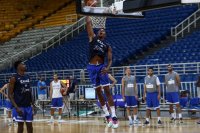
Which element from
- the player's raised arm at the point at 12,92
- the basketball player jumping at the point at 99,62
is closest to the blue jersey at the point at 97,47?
the basketball player jumping at the point at 99,62

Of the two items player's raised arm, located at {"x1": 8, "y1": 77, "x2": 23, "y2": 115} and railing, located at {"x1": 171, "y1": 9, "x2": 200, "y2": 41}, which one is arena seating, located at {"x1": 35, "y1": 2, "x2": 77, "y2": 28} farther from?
player's raised arm, located at {"x1": 8, "y1": 77, "x2": 23, "y2": 115}

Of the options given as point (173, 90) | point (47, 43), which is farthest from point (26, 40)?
point (173, 90)

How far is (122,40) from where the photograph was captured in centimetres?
2853

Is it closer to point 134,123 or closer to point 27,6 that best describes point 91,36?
point 134,123

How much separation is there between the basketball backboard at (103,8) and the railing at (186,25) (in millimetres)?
14908

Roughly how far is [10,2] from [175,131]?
25.2m

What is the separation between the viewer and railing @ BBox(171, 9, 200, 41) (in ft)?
86.6

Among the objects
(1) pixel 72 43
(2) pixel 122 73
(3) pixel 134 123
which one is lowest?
(3) pixel 134 123

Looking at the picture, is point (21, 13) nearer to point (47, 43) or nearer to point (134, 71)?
point (47, 43)

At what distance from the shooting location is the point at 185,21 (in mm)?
26953

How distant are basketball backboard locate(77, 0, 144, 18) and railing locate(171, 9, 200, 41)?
1491cm

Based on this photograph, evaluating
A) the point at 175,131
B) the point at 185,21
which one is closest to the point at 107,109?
the point at 175,131

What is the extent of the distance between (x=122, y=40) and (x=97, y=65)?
732 inches

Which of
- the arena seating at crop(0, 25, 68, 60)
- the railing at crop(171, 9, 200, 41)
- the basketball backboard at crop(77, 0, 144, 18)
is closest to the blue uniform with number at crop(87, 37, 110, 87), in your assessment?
the basketball backboard at crop(77, 0, 144, 18)
